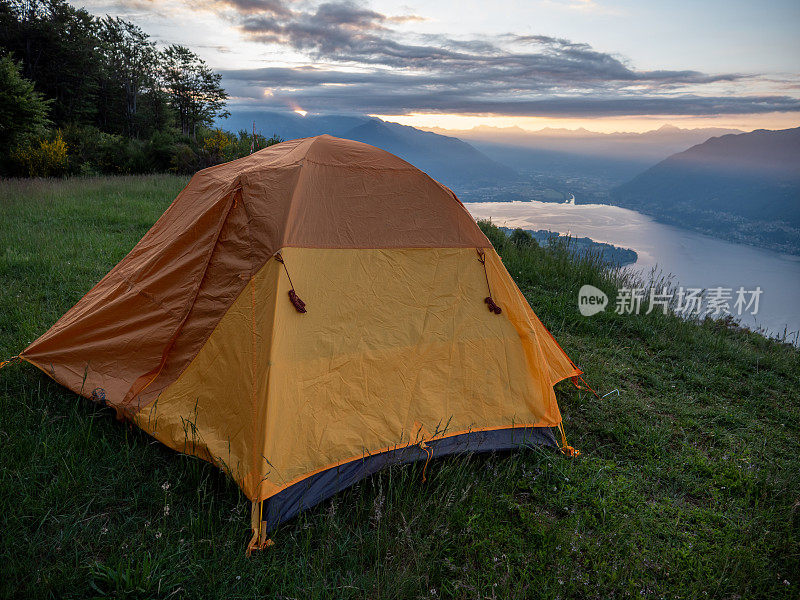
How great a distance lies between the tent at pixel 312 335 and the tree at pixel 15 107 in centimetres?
1759

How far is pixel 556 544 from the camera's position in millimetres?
3008

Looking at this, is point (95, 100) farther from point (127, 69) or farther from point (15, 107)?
point (15, 107)

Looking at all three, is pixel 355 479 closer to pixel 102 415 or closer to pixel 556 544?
pixel 556 544

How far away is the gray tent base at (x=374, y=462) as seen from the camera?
2.90m

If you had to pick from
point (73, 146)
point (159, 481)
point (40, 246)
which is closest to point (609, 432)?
point (159, 481)

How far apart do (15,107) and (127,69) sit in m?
23.3

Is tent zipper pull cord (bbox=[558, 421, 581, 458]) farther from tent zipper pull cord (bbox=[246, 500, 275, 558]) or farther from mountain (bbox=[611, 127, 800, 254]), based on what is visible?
mountain (bbox=[611, 127, 800, 254])

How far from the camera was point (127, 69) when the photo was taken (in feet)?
117

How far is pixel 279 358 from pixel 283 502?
93 cm

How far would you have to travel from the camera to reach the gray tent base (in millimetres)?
2898

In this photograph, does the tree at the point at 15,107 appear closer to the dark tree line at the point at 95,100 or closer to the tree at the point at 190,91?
the dark tree line at the point at 95,100

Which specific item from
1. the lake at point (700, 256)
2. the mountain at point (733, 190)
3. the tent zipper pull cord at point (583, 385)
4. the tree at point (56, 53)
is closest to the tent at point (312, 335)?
the tent zipper pull cord at point (583, 385)

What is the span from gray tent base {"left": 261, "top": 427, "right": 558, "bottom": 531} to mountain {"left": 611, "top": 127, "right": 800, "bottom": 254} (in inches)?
2627

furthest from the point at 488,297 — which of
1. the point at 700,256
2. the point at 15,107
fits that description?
the point at 700,256
